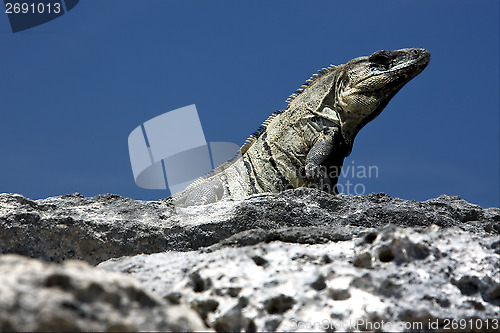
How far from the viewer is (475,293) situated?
3.01 metres

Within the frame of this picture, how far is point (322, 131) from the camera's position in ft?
26.8

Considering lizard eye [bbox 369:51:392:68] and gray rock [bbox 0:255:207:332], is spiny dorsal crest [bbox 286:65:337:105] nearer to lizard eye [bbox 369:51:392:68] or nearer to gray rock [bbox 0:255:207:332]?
lizard eye [bbox 369:51:392:68]

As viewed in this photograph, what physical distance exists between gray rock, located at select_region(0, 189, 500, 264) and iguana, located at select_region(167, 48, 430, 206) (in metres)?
3.02

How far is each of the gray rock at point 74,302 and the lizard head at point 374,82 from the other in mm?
6292

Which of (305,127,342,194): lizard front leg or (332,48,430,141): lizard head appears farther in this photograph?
(332,48,430,141): lizard head

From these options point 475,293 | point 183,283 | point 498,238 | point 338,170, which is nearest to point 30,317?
point 183,283

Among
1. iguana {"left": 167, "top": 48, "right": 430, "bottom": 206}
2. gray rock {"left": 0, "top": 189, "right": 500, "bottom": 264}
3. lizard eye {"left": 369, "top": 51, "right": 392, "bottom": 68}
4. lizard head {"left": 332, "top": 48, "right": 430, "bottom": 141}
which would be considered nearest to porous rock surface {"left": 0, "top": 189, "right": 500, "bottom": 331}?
gray rock {"left": 0, "top": 189, "right": 500, "bottom": 264}

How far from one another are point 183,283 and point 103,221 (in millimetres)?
1681

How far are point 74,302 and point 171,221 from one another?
2.60m

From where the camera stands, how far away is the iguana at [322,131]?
7.97 m

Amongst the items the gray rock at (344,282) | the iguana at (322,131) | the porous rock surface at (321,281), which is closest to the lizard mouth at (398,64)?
the iguana at (322,131)

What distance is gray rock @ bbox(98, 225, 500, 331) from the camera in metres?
2.78

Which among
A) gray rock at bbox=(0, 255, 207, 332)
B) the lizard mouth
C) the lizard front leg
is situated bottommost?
the lizard front leg

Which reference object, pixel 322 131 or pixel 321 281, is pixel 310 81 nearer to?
pixel 322 131
